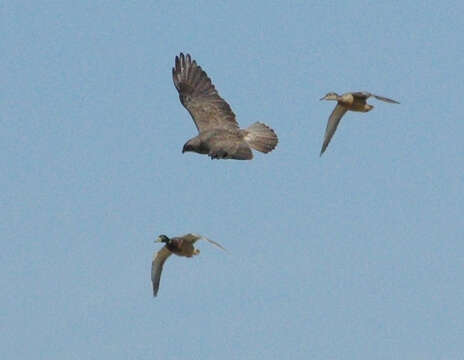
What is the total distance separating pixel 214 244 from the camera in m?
23.0

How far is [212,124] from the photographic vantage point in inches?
1227

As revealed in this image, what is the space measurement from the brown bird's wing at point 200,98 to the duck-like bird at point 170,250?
3.89 meters

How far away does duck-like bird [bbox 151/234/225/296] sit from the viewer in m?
26.9

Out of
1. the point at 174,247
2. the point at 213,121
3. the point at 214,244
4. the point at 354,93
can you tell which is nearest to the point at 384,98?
the point at 354,93

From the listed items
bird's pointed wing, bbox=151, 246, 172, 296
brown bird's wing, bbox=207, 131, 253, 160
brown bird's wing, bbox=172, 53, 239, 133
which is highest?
brown bird's wing, bbox=172, 53, 239, 133

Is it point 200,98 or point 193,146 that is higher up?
point 200,98

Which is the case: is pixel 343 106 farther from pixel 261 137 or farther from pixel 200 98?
pixel 200 98

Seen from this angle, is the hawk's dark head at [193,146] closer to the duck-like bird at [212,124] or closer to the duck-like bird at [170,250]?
the duck-like bird at [212,124]

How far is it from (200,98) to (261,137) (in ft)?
9.57

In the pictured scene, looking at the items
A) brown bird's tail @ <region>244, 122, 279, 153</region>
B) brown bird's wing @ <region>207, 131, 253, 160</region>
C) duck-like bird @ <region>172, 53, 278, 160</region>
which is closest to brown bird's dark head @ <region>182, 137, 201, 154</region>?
duck-like bird @ <region>172, 53, 278, 160</region>

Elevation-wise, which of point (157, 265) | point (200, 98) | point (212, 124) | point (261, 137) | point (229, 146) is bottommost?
point (157, 265)

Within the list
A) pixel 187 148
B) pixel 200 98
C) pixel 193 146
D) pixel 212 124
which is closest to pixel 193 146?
pixel 193 146

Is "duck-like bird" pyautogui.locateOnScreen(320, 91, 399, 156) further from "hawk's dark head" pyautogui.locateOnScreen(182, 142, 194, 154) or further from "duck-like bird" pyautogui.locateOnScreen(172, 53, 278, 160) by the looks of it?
"hawk's dark head" pyautogui.locateOnScreen(182, 142, 194, 154)

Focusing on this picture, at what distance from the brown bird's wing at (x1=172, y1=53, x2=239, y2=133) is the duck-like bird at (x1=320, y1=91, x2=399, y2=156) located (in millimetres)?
4038
